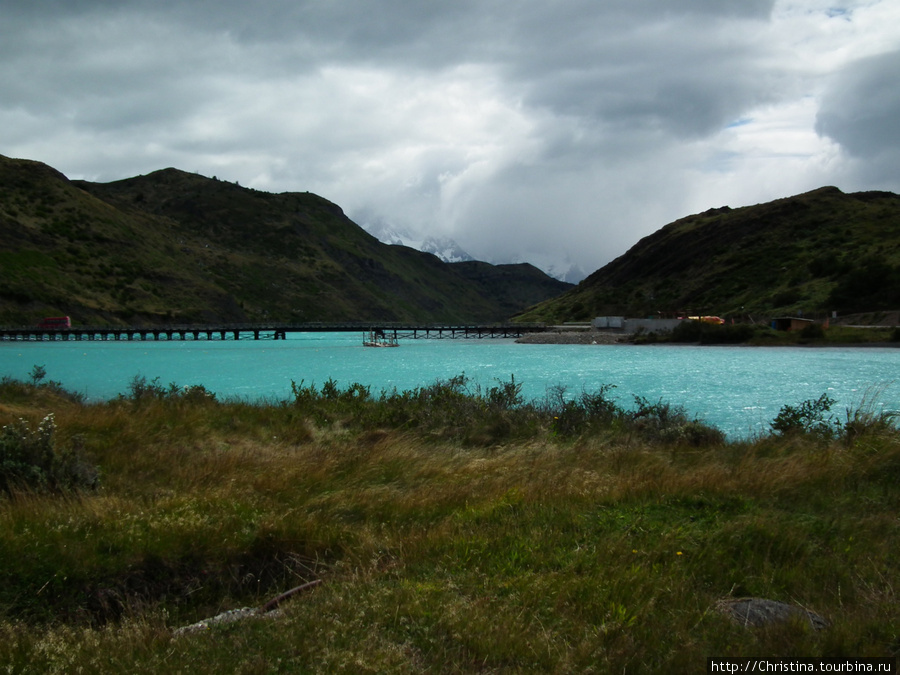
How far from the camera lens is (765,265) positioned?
364ft

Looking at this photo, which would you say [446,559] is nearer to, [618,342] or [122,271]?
[618,342]

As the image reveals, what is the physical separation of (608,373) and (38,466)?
45.3 metres

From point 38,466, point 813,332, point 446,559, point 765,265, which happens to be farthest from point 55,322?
point 446,559

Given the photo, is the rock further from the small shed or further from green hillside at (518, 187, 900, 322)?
green hillside at (518, 187, 900, 322)

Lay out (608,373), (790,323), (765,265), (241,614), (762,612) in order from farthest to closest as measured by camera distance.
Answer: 1. (765,265)
2. (790,323)
3. (608,373)
4. (241,614)
5. (762,612)

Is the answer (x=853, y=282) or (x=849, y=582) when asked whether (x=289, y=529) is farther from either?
(x=853, y=282)

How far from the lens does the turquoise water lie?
108ft

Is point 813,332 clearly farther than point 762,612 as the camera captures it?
Yes

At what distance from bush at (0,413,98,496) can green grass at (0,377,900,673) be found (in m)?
0.24

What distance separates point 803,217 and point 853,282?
44.4m

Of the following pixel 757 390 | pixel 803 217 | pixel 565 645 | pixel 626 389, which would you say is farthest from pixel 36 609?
pixel 803 217

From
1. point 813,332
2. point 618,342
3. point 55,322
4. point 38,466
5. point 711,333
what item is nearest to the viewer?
point 38,466

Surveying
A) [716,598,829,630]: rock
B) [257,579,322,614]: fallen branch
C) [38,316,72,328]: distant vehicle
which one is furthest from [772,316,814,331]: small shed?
[38,316,72,328]: distant vehicle

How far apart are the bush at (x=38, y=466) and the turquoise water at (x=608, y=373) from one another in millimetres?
17180
